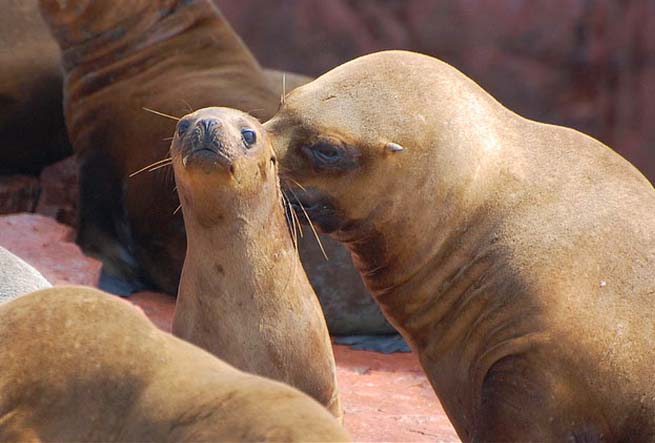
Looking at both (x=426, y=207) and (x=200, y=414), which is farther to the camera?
(x=426, y=207)

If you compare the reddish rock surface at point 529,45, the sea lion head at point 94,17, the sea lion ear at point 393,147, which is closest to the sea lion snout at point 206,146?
the sea lion ear at point 393,147

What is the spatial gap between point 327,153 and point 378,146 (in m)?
0.16

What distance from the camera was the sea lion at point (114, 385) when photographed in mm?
2914

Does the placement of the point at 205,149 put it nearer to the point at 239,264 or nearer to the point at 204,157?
the point at 204,157

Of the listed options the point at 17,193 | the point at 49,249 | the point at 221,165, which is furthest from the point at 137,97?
the point at 221,165

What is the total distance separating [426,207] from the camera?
15.1 feet

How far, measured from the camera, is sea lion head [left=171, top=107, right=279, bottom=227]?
414 cm

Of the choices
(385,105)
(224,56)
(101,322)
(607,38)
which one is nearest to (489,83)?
(607,38)

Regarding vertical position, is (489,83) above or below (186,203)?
below

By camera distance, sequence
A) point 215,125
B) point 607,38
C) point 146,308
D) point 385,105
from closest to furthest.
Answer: point 215,125 → point 385,105 → point 146,308 → point 607,38

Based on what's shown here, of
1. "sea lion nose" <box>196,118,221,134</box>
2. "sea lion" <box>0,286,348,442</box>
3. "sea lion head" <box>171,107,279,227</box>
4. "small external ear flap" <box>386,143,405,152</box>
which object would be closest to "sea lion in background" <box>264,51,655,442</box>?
"small external ear flap" <box>386,143,405,152</box>

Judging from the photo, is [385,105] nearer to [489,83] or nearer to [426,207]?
[426,207]

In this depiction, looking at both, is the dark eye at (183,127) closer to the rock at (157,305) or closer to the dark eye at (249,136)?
the dark eye at (249,136)

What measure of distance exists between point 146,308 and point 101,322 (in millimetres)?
4030
